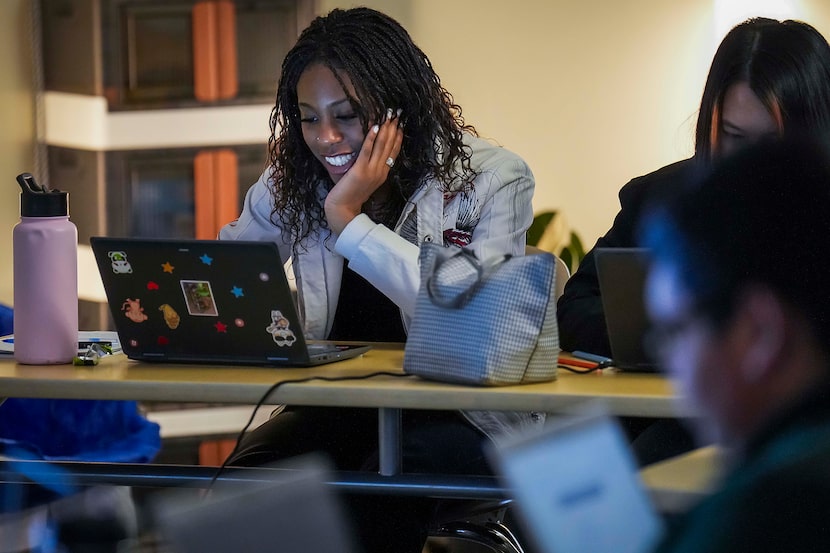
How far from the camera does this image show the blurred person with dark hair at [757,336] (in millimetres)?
613

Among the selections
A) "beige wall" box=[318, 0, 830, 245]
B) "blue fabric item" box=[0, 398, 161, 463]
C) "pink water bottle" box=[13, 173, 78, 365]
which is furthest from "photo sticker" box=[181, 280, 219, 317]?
"beige wall" box=[318, 0, 830, 245]

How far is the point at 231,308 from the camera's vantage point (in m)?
1.61

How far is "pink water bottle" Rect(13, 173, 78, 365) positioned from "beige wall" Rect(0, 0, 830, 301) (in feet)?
8.08

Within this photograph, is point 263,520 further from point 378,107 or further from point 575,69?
point 575,69

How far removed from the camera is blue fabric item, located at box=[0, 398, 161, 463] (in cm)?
236

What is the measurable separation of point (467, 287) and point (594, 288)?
1.68 feet

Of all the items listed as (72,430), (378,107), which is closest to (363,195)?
(378,107)

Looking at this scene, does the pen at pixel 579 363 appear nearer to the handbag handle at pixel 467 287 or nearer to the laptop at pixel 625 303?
the laptop at pixel 625 303

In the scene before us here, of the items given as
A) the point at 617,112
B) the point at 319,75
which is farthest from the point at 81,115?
the point at 319,75

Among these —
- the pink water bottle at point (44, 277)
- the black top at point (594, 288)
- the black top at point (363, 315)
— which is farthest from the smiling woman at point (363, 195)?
the pink water bottle at point (44, 277)

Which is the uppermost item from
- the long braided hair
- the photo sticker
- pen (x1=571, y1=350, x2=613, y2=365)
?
the long braided hair

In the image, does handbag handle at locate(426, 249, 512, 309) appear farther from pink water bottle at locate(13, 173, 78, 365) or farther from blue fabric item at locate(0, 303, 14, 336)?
blue fabric item at locate(0, 303, 14, 336)

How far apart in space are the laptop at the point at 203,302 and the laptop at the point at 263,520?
32.4 inches

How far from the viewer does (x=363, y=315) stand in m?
2.13
